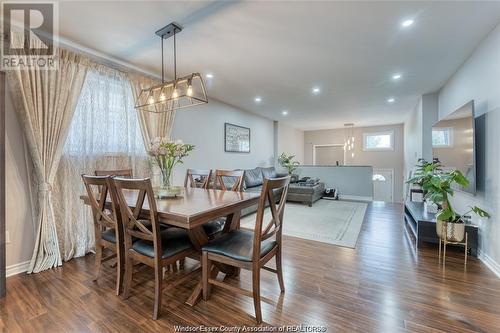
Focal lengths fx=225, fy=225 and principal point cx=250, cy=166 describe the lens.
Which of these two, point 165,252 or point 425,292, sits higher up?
point 165,252

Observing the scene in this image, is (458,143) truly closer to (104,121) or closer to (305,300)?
(305,300)

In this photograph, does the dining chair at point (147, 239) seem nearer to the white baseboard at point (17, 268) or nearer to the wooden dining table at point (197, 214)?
the wooden dining table at point (197, 214)

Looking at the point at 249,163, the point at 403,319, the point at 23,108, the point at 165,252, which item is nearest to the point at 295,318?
the point at 403,319

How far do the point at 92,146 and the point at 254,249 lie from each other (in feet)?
8.39

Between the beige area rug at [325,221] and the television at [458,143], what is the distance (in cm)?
157

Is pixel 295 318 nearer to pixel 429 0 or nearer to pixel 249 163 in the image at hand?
pixel 429 0

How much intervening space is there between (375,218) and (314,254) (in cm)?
233

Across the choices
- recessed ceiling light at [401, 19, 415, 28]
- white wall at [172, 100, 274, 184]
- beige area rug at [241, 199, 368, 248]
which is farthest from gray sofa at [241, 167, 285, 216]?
recessed ceiling light at [401, 19, 415, 28]

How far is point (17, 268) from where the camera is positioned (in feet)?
7.54

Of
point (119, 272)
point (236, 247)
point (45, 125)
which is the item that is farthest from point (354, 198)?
point (45, 125)

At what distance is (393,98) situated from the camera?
16.5 ft

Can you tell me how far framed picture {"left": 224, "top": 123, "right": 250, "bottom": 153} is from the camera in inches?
217

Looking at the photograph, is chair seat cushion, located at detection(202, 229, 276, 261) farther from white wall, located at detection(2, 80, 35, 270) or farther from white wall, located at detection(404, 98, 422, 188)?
white wall, located at detection(404, 98, 422, 188)

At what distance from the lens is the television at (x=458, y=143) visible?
104 inches
